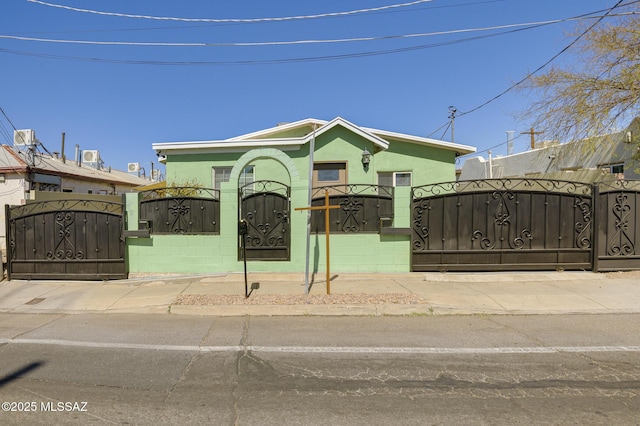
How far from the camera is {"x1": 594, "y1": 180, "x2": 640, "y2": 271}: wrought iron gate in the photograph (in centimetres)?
815

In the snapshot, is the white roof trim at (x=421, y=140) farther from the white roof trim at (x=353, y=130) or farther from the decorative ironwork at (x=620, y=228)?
A: the decorative ironwork at (x=620, y=228)

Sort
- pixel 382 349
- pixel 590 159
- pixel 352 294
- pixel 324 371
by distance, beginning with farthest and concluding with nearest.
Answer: pixel 590 159 < pixel 352 294 < pixel 382 349 < pixel 324 371

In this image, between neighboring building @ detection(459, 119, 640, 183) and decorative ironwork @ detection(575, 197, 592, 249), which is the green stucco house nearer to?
decorative ironwork @ detection(575, 197, 592, 249)

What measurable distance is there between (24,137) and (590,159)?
27086 mm

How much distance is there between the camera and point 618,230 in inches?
323

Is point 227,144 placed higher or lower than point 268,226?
higher

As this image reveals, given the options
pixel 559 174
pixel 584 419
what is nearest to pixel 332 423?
pixel 584 419

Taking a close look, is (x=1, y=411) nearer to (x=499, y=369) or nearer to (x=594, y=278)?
(x=499, y=369)

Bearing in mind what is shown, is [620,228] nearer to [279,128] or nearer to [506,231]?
[506,231]

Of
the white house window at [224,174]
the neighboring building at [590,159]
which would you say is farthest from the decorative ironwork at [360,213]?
the neighboring building at [590,159]

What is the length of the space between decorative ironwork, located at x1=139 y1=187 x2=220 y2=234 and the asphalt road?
328 centimetres

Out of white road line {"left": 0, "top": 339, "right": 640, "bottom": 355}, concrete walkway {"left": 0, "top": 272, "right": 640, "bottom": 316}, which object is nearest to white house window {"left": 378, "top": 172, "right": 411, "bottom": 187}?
concrete walkway {"left": 0, "top": 272, "right": 640, "bottom": 316}

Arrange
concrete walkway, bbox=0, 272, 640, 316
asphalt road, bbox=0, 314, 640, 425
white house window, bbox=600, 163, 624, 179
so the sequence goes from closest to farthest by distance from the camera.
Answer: asphalt road, bbox=0, 314, 640, 425 → concrete walkway, bbox=0, 272, 640, 316 → white house window, bbox=600, 163, 624, 179

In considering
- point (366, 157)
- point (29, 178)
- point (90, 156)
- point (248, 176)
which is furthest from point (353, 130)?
point (90, 156)
